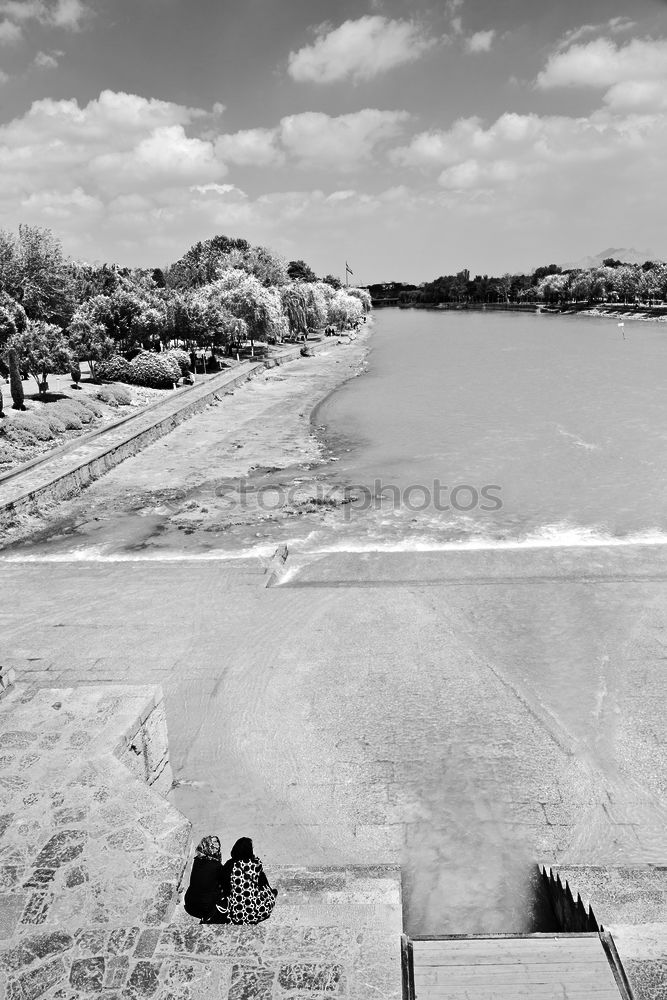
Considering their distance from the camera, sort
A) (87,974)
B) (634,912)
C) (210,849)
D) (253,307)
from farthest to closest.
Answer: (253,307) → (210,849) → (634,912) → (87,974)

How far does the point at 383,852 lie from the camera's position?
708 centimetres

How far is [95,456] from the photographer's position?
23594mm

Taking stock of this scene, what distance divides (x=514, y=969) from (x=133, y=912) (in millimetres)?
2880

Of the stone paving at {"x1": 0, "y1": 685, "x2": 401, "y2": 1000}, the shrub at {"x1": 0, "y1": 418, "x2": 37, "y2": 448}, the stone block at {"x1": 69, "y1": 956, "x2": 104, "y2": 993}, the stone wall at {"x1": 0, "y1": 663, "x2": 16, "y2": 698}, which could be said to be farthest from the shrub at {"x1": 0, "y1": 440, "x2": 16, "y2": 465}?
the stone block at {"x1": 69, "y1": 956, "x2": 104, "y2": 993}

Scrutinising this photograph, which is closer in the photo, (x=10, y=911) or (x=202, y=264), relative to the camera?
(x=10, y=911)

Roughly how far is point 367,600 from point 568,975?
8228 millimetres

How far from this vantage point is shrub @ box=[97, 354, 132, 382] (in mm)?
39312

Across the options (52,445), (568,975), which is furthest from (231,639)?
(52,445)

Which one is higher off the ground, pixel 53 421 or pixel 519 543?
pixel 53 421

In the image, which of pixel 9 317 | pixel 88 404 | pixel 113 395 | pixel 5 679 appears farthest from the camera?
pixel 113 395

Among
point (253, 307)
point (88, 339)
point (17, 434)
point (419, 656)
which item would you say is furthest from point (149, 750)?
point (253, 307)

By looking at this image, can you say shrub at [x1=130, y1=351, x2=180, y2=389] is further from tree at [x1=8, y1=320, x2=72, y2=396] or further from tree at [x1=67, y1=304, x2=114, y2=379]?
tree at [x1=8, y1=320, x2=72, y2=396]

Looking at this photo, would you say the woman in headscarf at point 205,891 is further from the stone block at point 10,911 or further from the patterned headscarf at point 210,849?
the stone block at point 10,911

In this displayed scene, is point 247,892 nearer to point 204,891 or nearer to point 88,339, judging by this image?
point 204,891
